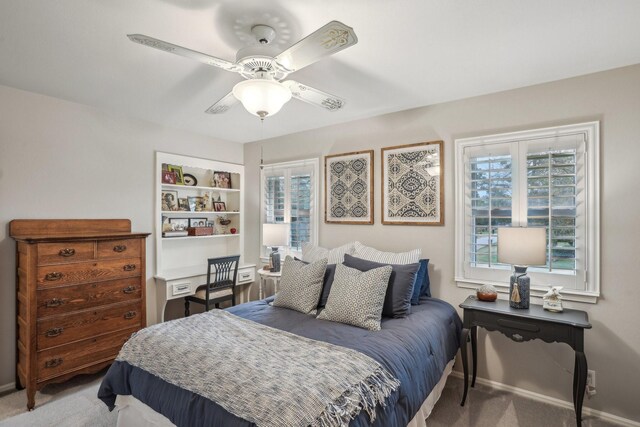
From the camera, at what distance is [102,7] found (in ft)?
5.52

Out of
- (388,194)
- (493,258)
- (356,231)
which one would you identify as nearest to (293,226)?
(356,231)

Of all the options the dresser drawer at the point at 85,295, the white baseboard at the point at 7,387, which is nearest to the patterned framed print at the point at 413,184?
the dresser drawer at the point at 85,295

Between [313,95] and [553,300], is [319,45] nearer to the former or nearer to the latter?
[313,95]

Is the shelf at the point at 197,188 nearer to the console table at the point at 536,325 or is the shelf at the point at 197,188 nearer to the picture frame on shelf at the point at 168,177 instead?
the picture frame on shelf at the point at 168,177

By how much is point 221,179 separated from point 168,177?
757 mm

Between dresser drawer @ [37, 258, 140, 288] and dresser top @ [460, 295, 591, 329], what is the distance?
9.69 feet

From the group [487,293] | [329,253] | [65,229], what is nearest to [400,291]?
[487,293]

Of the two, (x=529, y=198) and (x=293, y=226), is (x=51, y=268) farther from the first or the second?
(x=529, y=198)

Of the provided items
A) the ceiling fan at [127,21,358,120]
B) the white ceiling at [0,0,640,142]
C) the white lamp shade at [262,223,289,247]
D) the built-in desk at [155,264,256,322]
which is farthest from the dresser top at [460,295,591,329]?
the built-in desk at [155,264,256,322]

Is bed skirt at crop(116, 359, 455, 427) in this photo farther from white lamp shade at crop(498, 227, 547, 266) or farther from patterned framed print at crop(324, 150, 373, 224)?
patterned framed print at crop(324, 150, 373, 224)

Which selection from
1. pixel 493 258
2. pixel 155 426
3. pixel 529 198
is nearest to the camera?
pixel 155 426

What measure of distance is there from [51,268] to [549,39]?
12.6ft

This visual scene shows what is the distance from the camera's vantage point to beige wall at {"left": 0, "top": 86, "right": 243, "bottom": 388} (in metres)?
2.77

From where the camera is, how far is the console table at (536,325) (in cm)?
210
